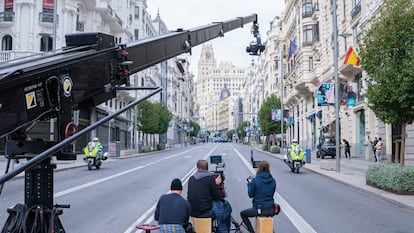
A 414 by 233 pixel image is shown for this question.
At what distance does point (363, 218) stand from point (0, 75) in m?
8.72

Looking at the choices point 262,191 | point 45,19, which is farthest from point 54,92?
point 45,19

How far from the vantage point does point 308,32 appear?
5103cm

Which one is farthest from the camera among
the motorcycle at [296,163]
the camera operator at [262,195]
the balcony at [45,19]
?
the balcony at [45,19]

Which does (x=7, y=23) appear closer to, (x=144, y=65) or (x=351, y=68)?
(x=351, y=68)

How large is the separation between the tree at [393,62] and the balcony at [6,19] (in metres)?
30.9

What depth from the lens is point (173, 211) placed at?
5398 millimetres

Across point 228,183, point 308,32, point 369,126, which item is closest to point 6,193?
point 228,183

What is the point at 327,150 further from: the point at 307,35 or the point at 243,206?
the point at 243,206

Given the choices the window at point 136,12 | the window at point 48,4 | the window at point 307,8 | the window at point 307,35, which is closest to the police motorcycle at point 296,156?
the window at point 48,4

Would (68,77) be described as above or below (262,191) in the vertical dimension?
above

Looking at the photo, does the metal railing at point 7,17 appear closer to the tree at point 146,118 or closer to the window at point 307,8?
the tree at point 146,118

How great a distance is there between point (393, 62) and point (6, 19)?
1281 inches

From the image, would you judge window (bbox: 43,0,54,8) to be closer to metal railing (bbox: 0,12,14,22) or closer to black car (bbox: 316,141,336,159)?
metal railing (bbox: 0,12,14,22)

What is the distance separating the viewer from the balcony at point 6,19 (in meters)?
35.4
